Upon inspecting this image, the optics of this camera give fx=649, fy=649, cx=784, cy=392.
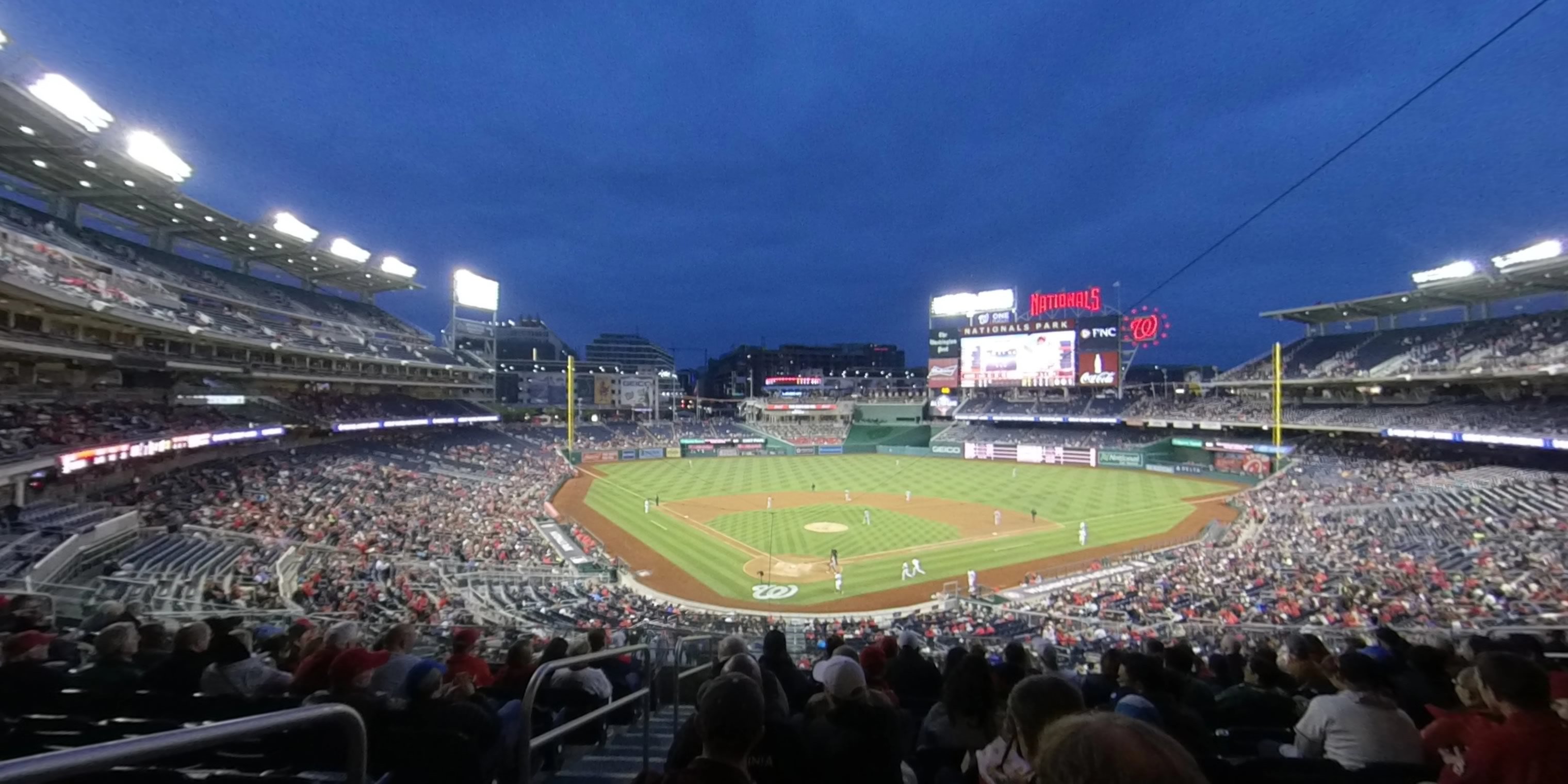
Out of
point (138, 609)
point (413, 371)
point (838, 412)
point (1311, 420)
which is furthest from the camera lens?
point (838, 412)

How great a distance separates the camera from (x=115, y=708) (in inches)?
159

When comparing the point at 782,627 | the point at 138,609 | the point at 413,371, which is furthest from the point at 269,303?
the point at 782,627

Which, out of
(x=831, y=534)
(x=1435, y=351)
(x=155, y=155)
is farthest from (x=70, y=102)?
(x=1435, y=351)

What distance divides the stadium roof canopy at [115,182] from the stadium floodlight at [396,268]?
5.37 metres

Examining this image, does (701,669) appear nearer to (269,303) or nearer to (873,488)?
(873,488)

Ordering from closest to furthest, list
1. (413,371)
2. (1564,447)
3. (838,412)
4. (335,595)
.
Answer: (335,595), (1564,447), (413,371), (838,412)

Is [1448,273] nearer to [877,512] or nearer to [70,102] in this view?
[877,512]

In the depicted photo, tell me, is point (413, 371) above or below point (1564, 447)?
above

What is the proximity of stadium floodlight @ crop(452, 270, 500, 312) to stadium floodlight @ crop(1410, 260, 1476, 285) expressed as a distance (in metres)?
72.4

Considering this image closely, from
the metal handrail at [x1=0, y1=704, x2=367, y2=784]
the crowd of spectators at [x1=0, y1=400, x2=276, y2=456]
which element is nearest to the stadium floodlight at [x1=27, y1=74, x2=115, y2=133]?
the crowd of spectators at [x1=0, y1=400, x2=276, y2=456]

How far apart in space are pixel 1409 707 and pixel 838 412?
8270 centimetres

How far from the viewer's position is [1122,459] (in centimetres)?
5597

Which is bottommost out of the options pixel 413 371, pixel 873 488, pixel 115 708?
pixel 873 488

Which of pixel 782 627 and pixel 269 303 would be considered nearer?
pixel 782 627
